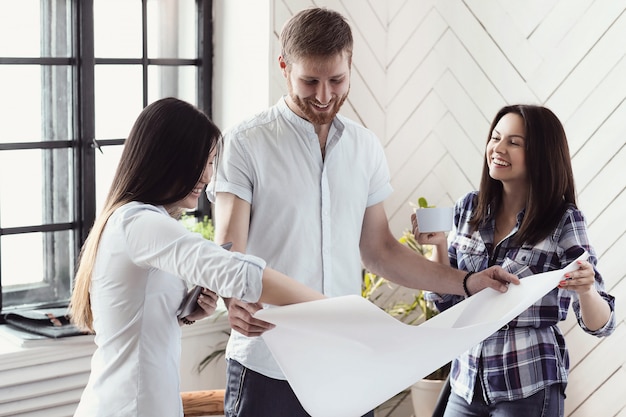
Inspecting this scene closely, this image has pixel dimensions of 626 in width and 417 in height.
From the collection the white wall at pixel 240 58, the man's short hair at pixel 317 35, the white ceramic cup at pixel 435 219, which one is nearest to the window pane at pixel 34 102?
the white wall at pixel 240 58

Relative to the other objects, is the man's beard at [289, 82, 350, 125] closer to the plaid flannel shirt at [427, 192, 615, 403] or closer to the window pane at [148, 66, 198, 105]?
the plaid flannel shirt at [427, 192, 615, 403]

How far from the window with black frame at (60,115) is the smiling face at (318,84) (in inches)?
53.2

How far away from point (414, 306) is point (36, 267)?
4.74ft

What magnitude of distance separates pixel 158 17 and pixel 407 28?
3.34ft

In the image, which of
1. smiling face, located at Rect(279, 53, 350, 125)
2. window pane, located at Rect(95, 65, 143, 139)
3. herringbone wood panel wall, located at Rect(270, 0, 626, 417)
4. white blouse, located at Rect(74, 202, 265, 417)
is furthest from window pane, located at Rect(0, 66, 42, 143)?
white blouse, located at Rect(74, 202, 265, 417)

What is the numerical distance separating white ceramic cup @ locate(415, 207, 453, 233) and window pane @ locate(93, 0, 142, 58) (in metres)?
1.64

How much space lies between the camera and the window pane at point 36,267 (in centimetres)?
321

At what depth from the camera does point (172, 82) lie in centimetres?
357

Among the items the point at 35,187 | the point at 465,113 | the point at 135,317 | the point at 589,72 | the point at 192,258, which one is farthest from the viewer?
the point at 465,113

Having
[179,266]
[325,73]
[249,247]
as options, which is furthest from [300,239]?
[179,266]

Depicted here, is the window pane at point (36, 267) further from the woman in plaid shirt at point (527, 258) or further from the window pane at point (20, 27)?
the woman in plaid shirt at point (527, 258)

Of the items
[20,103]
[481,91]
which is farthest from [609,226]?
[20,103]

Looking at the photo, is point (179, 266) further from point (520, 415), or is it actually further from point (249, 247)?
point (520, 415)

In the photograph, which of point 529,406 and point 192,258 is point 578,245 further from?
point 192,258
